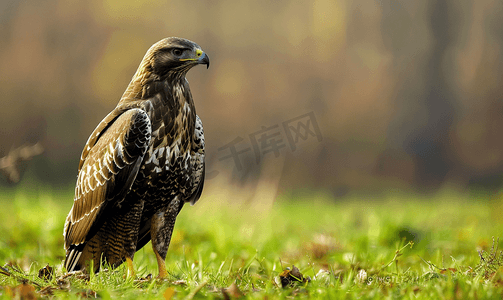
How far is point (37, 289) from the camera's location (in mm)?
2838

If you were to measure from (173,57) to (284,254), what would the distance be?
7.94 feet

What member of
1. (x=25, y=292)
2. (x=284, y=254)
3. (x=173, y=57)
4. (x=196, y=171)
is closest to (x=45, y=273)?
(x=25, y=292)

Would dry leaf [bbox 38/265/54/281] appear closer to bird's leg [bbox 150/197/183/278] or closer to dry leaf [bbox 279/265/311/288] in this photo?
bird's leg [bbox 150/197/183/278]

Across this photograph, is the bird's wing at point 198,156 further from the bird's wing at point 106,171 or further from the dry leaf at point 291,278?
the dry leaf at point 291,278

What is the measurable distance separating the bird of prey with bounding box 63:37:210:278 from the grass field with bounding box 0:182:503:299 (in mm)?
282

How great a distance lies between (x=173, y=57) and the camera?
3.79m

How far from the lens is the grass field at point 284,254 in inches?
108

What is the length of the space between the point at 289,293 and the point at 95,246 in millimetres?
1851

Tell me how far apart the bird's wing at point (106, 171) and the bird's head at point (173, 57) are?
45 centimetres

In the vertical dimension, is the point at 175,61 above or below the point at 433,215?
above

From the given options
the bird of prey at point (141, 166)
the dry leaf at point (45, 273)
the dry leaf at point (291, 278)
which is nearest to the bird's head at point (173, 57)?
the bird of prey at point (141, 166)

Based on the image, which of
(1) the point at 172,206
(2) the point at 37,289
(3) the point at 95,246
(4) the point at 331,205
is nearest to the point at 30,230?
(3) the point at 95,246

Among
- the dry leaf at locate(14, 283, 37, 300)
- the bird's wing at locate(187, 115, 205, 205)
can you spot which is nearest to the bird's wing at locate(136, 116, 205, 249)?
the bird's wing at locate(187, 115, 205, 205)

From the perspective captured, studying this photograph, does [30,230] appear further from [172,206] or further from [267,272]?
[267,272]
